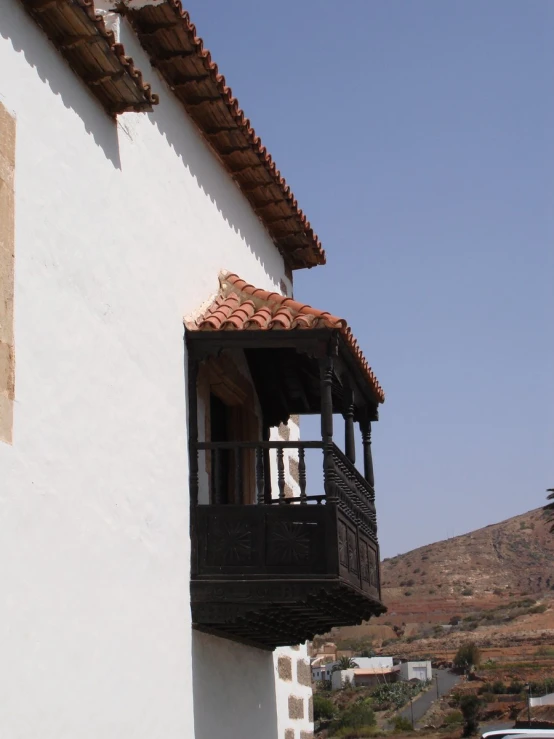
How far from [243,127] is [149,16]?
1.41 meters

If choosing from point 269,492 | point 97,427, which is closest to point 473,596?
point 269,492

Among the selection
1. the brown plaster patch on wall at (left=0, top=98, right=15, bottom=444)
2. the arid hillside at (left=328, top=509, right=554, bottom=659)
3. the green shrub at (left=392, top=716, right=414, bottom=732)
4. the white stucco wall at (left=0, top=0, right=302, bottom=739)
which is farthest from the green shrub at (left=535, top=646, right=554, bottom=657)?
the brown plaster patch on wall at (left=0, top=98, right=15, bottom=444)

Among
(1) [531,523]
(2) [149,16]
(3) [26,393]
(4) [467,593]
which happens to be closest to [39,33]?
(2) [149,16]

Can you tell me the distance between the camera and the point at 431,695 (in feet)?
149

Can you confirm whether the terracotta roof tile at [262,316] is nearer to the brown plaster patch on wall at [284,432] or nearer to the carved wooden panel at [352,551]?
the carved wooden panel at [352,551]

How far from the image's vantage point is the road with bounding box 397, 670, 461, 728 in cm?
4272

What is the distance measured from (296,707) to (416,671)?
40.5 metres

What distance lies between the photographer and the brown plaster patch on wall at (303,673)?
32.1ft

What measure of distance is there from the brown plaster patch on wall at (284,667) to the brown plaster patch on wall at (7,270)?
520 cm

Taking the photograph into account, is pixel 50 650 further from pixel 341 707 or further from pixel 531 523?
pixel 531 523

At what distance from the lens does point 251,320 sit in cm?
716

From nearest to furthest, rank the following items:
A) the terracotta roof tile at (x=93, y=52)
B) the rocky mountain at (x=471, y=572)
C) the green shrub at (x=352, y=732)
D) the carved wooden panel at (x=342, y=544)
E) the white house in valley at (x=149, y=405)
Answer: the white house in valley at (x=149, y=405), the terracotta roof tile at (x=93, y=52), the carved wooden panel at (x=342, y=544), the green shrub at (x=352, y=732), the rocky mountain at (x=471, y=572)

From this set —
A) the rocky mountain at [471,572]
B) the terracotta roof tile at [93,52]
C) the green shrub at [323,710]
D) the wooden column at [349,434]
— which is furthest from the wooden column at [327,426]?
the rocky mountain at [471,572]

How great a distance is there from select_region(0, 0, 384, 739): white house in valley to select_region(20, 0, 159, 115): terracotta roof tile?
13mm
